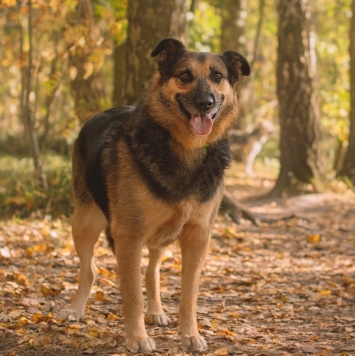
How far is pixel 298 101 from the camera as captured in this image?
13.3 meters

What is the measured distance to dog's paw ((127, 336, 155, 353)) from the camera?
482cm

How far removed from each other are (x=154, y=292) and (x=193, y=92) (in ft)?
6.12

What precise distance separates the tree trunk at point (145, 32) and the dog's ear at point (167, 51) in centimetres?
363

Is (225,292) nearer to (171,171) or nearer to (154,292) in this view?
(154,292)

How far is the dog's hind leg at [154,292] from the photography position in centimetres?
568

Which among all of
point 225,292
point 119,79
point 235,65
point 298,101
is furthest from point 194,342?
point 298,101

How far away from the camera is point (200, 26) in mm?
20266

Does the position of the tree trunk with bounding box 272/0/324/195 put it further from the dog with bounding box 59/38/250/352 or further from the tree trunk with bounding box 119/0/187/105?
the dog with bounding box 59/38/250/352

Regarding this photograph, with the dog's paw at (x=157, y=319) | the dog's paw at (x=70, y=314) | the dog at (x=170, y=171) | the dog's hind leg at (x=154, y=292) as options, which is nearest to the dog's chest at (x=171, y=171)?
the dog at (x=170, y=171)

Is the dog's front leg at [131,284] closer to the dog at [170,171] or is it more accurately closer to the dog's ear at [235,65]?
the dog at [170,171]

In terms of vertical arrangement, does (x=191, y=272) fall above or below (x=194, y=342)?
above

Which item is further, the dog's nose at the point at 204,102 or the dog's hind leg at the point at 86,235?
the dog's hind leg at the point at 86,235

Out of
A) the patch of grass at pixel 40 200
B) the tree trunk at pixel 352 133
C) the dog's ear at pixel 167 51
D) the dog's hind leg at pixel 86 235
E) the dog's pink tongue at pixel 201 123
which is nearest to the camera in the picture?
the dog's pink tongue at pixel 201 123

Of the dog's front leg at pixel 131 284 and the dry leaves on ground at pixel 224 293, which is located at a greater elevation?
the dog's front leg at pixel 131 284
